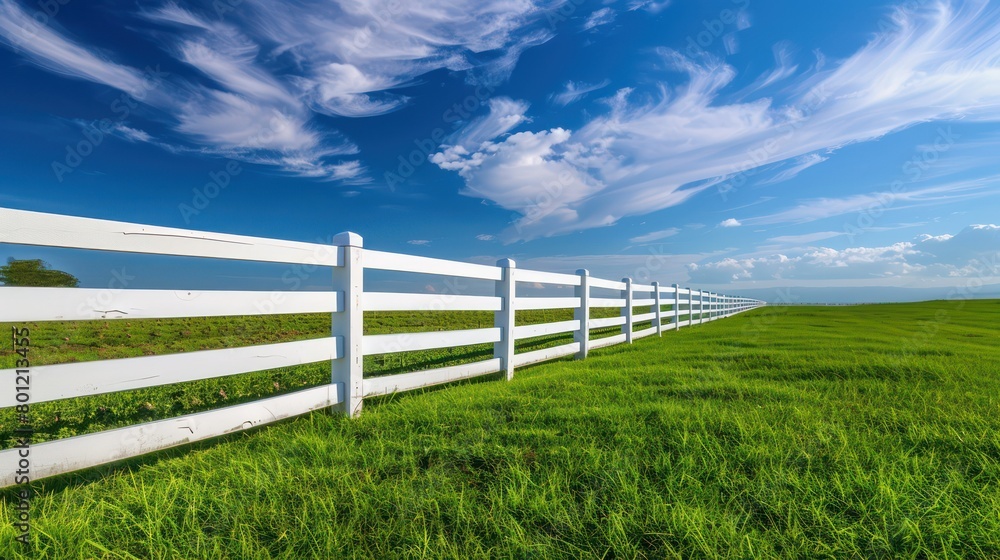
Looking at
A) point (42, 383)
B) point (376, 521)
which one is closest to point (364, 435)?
point (376, 521)

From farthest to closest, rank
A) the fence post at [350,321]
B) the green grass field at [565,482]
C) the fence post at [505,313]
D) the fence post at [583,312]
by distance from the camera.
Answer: the fence post at [583,312]
the fence post at [505,313]
the fence post at [350,321]
the green grass field at [565,482]

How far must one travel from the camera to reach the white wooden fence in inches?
93.1

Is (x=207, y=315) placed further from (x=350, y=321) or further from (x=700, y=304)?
(x=700, y=304)

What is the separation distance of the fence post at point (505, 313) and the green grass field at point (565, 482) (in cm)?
158

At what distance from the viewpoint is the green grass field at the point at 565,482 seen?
6.16 ft

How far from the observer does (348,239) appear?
152 inches

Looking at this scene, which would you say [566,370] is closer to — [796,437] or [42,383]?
[796,437]

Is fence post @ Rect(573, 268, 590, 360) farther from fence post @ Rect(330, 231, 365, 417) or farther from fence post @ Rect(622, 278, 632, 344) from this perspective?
fence post @ Rect(330, 231, 365, 417)

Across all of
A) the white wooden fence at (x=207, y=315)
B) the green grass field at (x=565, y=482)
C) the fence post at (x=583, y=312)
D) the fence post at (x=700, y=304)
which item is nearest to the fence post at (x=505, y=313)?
the white wooden fence at (x=207, y=315)

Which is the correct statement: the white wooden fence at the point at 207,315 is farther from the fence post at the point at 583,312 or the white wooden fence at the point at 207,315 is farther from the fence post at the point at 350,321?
the fence post at the point at 583,312

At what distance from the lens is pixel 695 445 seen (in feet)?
8.95

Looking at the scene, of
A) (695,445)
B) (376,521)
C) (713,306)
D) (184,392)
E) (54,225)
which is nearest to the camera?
(376,521)

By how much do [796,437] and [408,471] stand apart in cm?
253

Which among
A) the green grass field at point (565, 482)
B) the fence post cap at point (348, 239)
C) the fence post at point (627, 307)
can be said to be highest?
the fence post cap at point (348, 239)
